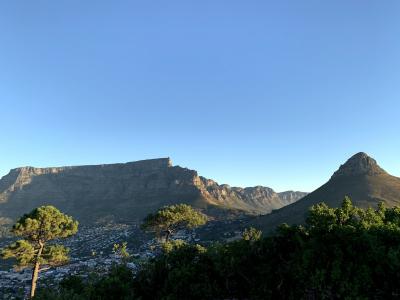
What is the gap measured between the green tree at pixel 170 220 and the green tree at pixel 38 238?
1983 centimetres

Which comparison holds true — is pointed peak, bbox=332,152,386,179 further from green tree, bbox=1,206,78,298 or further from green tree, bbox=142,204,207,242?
green tree, bbox=1,206,78,298

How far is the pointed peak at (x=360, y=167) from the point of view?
17988 cm

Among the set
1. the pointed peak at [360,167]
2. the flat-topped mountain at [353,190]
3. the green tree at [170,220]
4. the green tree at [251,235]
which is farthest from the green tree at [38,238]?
the pointed peak at [360,167]

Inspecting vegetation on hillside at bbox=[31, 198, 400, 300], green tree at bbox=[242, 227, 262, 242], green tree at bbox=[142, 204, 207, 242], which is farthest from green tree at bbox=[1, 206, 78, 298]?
green tree at bbox=[242, 227, 262, 242]

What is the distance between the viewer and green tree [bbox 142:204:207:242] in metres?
68.8

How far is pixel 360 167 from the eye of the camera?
598 feet

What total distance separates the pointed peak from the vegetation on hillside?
150091 mm

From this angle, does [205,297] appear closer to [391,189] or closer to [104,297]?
[104,297]

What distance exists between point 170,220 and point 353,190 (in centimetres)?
11440

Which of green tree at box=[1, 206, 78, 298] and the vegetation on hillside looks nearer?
the vegetation on hillside

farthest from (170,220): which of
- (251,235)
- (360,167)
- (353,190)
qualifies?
(360,167)

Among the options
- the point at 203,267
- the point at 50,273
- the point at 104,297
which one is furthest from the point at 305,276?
the point at 50,273

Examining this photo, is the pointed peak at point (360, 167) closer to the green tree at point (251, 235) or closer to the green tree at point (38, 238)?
the green tree at point (251, 235)

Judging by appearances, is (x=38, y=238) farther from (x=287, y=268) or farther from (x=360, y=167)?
(x=360, y=167)
